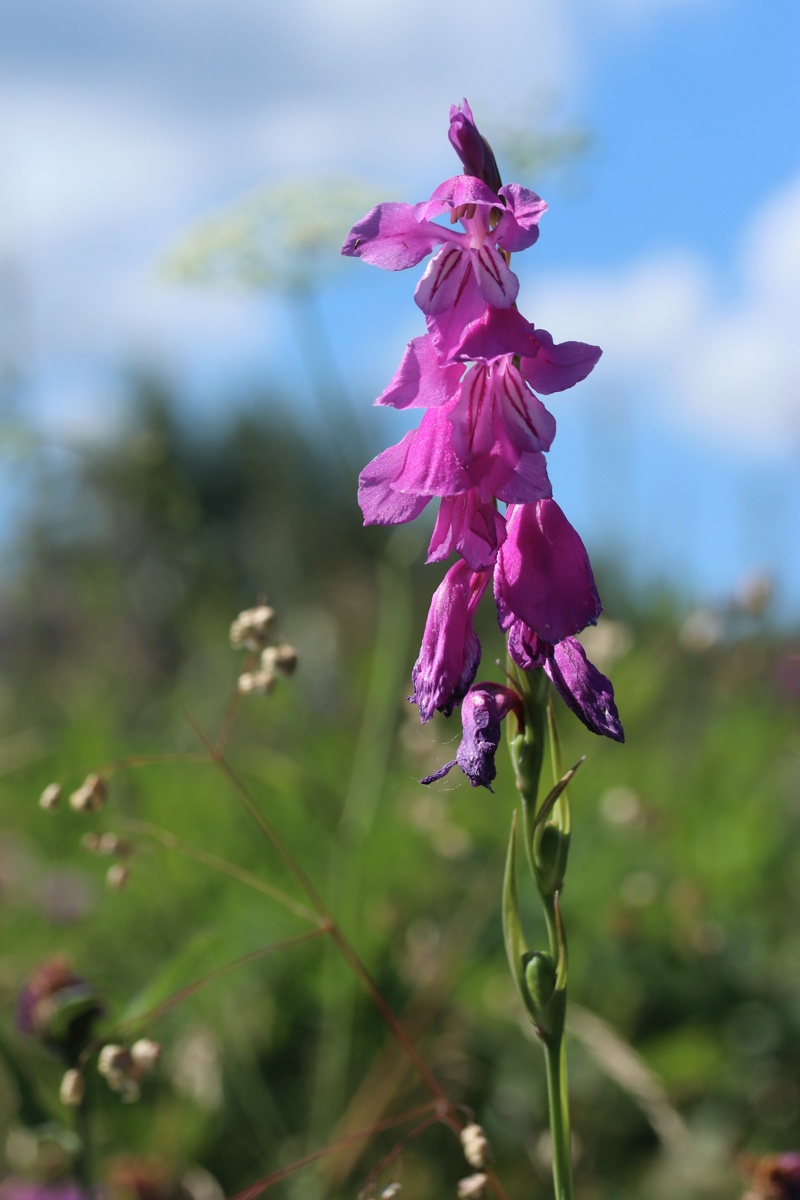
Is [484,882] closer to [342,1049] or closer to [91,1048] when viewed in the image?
[342,1049]

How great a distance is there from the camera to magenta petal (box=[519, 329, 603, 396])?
713 millimetres

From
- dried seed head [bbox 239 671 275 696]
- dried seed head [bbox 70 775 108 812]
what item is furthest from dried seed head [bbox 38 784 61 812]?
dried seed head [bbox 239 671 275 696]

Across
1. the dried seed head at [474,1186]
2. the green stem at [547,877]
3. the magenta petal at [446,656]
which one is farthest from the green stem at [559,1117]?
the magenta petal at [446,656]

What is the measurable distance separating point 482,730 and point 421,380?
0.71 feet

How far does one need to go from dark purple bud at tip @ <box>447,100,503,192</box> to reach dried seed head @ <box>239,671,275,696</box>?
497 mm

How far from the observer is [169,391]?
43.1 feet

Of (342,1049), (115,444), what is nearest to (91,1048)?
(342,1049)

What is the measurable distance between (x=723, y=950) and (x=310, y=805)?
0.81m

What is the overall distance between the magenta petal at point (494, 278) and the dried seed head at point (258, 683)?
0.47 m

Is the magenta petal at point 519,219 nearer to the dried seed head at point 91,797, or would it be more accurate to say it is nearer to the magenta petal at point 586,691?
the magenta petal at point 586,691

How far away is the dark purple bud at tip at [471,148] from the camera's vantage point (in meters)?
0.71

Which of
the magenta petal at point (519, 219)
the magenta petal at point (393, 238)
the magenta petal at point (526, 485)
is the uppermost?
the magenta petal at point (393, 238)

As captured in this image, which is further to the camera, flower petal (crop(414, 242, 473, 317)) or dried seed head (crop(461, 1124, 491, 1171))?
dried seed head (crop(461, 1124, 491, 1171))

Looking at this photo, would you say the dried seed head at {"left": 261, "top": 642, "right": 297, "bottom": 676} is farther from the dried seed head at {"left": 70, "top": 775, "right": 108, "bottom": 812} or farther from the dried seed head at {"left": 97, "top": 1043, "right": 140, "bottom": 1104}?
the dried seed head at {"left": 97, "top": 1043, "right": 140, "bottom": 1104}
